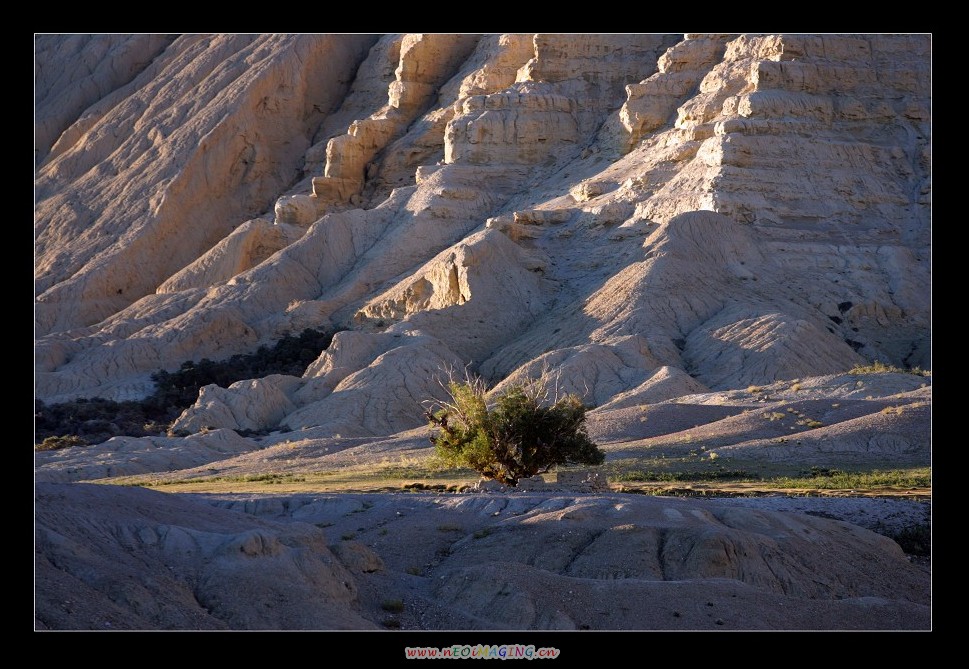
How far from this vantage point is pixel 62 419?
67438mm

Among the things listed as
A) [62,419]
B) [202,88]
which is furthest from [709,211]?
[202,88]

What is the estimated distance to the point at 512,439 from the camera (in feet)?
119

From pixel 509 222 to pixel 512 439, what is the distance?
150 feet

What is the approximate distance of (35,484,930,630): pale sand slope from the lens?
19.9m

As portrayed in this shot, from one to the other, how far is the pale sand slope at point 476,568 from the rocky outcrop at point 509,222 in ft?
99.4

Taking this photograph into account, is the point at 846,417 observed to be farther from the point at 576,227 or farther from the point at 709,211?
the point at 576,227

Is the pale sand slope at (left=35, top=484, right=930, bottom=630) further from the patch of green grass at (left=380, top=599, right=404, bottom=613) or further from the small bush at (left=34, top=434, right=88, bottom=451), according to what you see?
the small bush at (left=34, top=434, right=88, bottom=451)

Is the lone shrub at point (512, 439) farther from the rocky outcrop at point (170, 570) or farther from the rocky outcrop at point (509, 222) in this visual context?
the rocky outcrop at point (509, 222)

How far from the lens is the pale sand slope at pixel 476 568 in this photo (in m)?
19.9

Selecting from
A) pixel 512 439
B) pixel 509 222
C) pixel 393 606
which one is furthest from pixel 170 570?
pixel 509 222

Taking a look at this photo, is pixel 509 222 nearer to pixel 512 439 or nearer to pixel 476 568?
pixel 512 439

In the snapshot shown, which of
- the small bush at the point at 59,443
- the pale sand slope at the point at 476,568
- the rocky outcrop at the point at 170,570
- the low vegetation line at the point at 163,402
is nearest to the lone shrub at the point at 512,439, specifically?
the pale sand slope at the point at 476,568

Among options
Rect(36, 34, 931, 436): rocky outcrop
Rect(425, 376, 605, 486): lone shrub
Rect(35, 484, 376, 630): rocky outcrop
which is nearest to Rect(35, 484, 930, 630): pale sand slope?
→ Rect(35, 484, 376, 630): rocky outcrop
